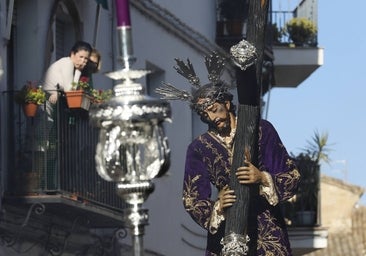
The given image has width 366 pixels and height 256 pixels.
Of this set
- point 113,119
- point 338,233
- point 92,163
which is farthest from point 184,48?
point 338,233

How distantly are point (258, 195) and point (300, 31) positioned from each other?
1929cm

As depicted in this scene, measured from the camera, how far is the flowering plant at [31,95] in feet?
56.5

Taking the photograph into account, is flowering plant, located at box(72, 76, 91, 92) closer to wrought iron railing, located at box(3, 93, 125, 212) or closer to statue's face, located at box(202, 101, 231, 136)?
wrought iron railing, located at box(3, 93, 125, 212)

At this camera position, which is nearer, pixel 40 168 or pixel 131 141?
pixel 131 141

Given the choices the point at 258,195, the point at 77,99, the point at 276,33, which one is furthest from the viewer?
the point at 276,33

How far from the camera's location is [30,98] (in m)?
17.2

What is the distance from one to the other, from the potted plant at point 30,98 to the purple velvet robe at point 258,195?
7.91 meters

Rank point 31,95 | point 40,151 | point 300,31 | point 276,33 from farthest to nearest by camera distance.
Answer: point 276,33 → point 300,31 → point 40,151 → point 31,95

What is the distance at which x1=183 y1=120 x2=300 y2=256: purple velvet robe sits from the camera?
9.33 metres

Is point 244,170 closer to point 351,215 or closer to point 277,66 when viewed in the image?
point 277,66

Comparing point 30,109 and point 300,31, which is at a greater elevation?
point 300,31

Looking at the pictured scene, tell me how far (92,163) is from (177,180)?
19.6 feet

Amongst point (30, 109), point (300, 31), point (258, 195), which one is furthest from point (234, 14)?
point (258, 195)

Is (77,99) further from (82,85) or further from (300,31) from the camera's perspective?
(300,31)
